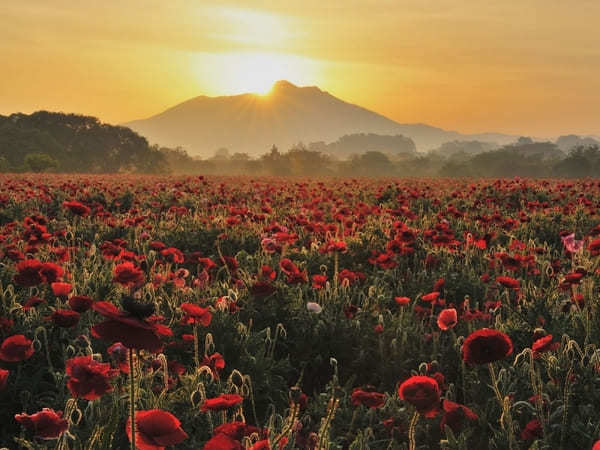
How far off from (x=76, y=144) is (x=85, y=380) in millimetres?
65129

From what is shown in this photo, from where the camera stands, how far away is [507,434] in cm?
224

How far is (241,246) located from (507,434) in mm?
4300

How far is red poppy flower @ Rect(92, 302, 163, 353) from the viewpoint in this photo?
3.92ft

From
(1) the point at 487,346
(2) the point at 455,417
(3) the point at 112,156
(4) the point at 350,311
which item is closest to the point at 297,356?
(4) the point at 350,311

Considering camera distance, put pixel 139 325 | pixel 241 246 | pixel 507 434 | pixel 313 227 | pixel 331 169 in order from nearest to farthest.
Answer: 1. pixel 139 325
2. pixel 507 434
3. pixel 313 227
4. pixel 241 246
5. pixel 331 169

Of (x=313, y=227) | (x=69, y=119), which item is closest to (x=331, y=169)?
(x=69, y=119)

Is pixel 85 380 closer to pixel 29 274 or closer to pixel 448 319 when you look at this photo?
pixel 29 274

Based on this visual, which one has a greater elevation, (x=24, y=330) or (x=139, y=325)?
(x=139, y=325)

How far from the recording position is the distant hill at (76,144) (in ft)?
179

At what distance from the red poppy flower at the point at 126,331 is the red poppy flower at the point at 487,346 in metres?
1.07

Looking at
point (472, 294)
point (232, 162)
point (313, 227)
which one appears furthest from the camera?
point (232, 162)

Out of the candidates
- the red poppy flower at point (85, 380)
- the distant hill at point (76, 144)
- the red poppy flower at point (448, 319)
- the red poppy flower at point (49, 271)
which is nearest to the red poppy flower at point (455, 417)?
the red poppy flower at point (448, 319)

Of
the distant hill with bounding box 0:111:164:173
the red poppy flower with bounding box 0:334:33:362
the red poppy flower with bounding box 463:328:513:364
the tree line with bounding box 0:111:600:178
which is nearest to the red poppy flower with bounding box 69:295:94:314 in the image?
the red poppy flower with bounding box 0:334:33:362

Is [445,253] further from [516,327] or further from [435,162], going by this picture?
[435,162]
